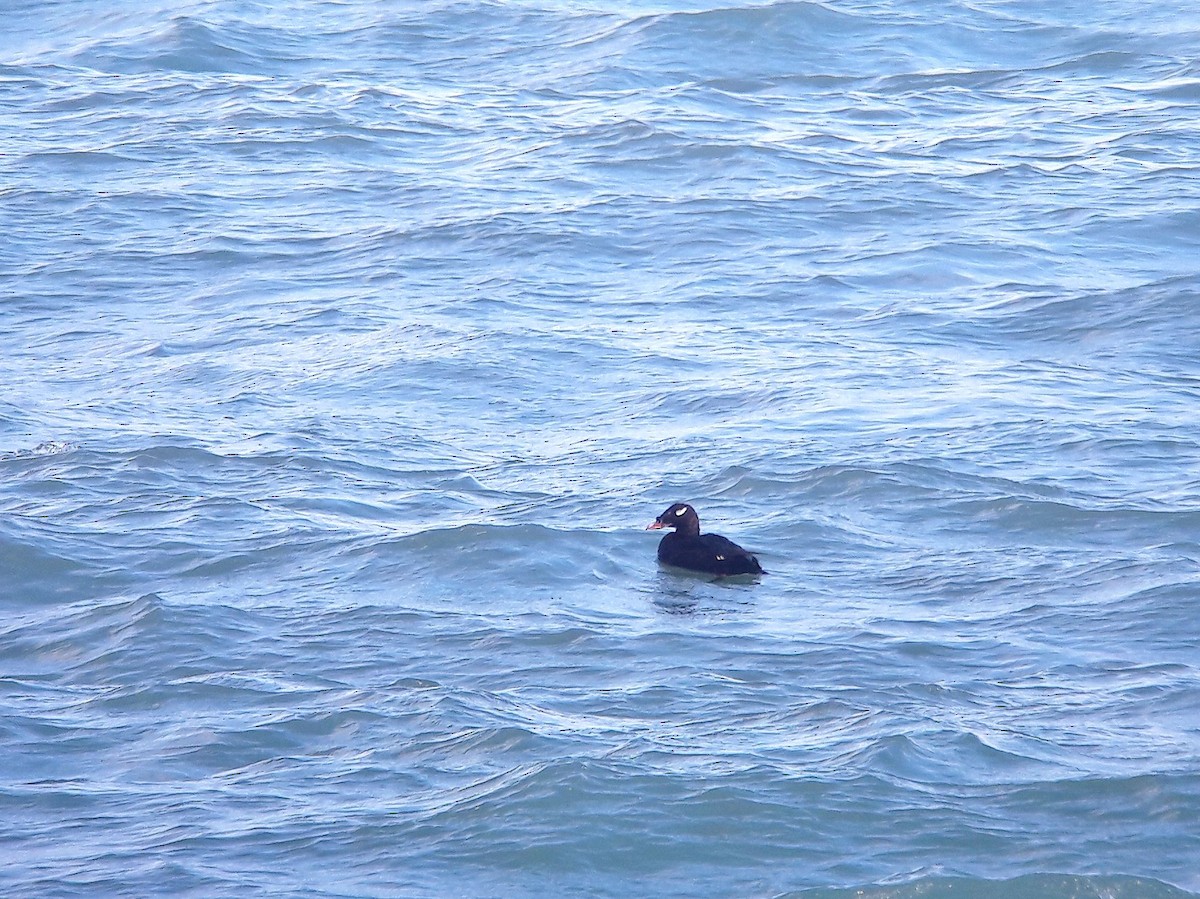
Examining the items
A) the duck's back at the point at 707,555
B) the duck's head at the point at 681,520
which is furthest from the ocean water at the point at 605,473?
the duck's head at the point at 681,520

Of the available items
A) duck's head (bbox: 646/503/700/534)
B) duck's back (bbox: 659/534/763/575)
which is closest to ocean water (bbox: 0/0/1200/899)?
duck's back (bbox: 659/534/763/575)

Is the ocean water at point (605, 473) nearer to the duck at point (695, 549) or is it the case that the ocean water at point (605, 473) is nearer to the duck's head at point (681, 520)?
the duck at point (695, 549)

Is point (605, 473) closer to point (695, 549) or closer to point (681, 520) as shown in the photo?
point (681, 520)

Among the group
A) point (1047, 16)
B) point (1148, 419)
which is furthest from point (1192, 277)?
point (1047, 16)

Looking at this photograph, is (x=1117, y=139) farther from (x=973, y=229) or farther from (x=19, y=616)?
(x=19, y=616)

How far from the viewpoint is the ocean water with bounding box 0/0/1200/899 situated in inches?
253

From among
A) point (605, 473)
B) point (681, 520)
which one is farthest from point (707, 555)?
point (605, 473)

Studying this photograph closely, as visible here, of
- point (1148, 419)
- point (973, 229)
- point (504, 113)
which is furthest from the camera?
point (504, 113)

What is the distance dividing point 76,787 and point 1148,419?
6625 millimetres

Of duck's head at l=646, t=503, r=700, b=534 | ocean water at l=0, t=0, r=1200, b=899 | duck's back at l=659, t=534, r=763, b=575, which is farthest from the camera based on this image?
duck's head at l=646, t=503, r=700, b=534

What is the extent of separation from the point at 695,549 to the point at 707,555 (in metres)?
0.18

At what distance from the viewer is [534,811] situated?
6488 mm

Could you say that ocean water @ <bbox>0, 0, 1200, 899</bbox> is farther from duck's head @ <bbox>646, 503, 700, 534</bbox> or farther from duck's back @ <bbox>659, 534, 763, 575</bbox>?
duck's head @ <bbox>646, 503, 700, 534</bbox>

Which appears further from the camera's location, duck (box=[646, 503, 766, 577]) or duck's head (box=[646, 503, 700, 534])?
duck's head (box=[646, 503, 700, 534])
